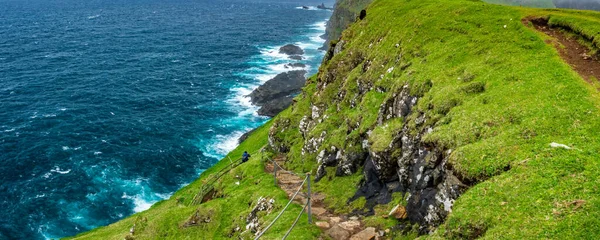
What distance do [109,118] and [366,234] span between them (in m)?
78.8

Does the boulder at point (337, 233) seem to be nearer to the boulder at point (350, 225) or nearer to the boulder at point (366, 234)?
the boulder at point (350, 225)

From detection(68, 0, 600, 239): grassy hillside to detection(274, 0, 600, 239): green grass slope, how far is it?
7cm

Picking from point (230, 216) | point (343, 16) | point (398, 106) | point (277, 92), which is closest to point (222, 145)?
point (277, 92)

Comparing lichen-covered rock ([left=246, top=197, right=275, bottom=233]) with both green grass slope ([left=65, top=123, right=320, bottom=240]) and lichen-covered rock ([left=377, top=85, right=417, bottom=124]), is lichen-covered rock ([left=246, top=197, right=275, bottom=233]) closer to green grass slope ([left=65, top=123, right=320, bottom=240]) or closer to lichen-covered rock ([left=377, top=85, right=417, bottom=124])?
green grass slope ([left=65, top=123, right=320, bottom=240])

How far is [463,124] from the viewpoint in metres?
22.0

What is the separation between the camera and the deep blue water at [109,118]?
195 feet

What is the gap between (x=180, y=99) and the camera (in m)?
99.6

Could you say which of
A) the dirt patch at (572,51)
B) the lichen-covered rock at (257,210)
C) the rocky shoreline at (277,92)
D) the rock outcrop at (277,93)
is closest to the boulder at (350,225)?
the lichen-covered rock at (257,210)

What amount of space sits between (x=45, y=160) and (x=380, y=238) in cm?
6820

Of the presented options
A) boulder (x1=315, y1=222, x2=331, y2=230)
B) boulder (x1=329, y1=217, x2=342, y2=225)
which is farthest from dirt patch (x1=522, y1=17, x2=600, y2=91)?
boulder (x1=315, y1=222, x2=331, y2=230)

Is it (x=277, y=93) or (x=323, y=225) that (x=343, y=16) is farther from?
(x=323, y=225)

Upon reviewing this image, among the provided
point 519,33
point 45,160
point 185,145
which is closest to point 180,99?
point 185,145

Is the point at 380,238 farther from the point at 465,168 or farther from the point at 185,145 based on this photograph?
the point at 185,145

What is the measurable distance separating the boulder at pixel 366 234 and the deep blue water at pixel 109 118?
44.8 meters
